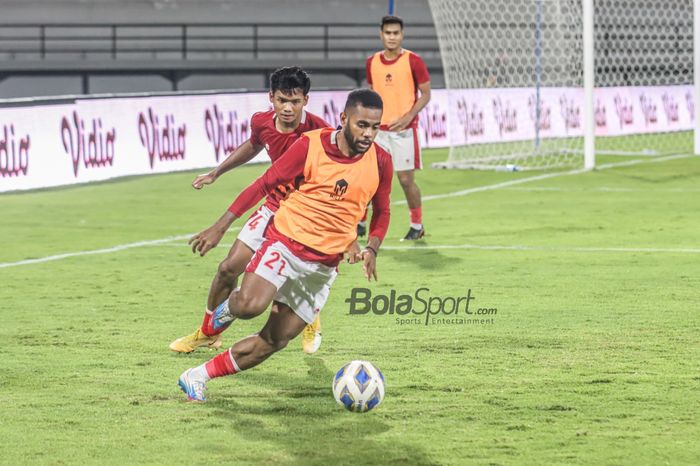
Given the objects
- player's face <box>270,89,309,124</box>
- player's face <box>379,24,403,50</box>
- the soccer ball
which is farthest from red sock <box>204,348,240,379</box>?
player's face <box>379,24,403,50</box>

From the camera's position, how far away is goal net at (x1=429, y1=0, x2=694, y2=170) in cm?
2355

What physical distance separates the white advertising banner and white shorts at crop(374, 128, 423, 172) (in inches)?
256

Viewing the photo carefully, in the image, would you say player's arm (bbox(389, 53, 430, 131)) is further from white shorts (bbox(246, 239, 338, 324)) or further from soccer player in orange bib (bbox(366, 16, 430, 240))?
white shorts (bbox(246, 239, 338, 324))

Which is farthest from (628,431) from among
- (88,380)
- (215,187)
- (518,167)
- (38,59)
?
(38,59)

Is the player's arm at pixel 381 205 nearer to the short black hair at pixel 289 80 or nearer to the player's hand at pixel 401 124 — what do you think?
the short black hair at pixel 289 80

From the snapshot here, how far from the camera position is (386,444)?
19.1ft

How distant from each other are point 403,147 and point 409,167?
22 cm

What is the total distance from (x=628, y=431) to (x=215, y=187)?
542 inches

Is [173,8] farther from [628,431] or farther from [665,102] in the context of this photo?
[628,431]

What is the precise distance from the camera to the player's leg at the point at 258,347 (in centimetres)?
641

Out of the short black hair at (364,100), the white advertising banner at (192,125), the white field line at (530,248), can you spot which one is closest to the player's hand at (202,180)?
the short black hair at (364,100)

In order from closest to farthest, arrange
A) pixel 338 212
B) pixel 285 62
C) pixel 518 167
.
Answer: pixel 338 212 → pixel 518 167 → pixel 285 62

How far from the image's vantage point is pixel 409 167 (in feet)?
43.1

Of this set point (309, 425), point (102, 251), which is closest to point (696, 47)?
point (102, 251)
